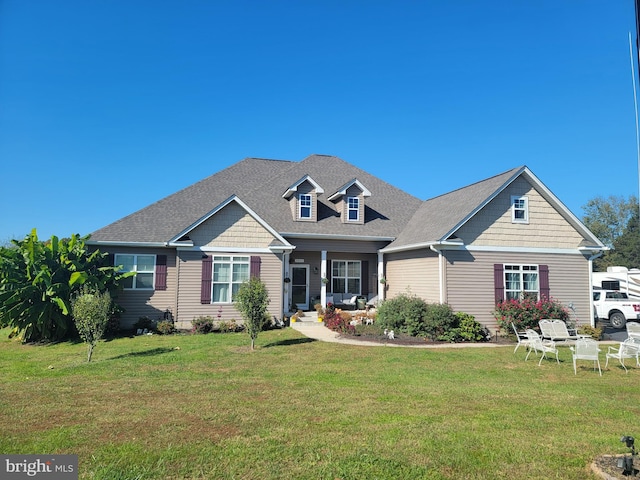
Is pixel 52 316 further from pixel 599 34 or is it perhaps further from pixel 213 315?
pixel 599 34

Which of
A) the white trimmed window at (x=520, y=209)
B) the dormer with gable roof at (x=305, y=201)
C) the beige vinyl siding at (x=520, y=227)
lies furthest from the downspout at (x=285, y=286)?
the white trimmed window at (x=520, y=209)

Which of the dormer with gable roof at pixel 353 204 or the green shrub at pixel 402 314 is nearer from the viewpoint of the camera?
the green shrub at pixel 402 314

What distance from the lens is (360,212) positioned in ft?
68.1

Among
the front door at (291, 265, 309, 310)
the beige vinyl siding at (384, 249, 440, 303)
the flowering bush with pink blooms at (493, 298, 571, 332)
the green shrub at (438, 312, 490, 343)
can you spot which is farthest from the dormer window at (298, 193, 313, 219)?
the flowering bush with pink blooms at (493, 298, 571, 332)

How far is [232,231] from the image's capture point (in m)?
17.2

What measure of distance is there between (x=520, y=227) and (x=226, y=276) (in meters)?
12.5

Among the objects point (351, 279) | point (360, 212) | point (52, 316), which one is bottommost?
point (52, 316)

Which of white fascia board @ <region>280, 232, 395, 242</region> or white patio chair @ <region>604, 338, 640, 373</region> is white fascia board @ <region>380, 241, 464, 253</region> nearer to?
A: white fascia board @ <region>280, 232, 395, 242</region>

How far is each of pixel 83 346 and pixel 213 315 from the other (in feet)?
16.0

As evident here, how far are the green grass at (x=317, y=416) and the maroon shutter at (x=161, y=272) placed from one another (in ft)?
19.5

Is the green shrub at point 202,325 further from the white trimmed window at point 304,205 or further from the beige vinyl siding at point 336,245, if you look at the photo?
the white trimmed window at point 304,205

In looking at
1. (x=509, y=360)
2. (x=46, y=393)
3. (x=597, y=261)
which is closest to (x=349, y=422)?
(x=46, y=393)

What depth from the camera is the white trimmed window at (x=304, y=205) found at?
2016 centimetres

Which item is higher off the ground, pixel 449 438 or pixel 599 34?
pixel 599 34
